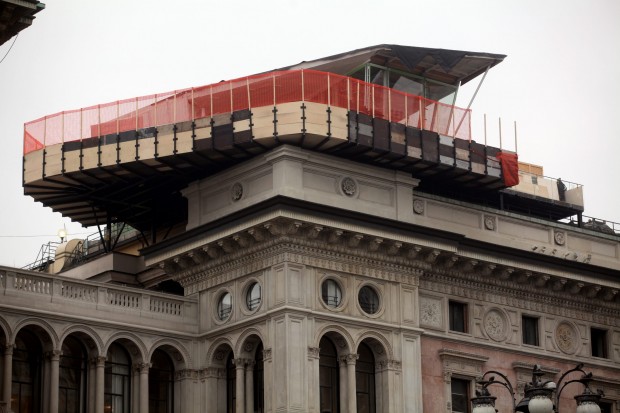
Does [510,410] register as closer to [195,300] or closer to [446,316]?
[446,316]

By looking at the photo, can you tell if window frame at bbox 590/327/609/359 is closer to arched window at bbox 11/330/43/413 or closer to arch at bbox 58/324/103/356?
arch at bbox 58/324/103/356

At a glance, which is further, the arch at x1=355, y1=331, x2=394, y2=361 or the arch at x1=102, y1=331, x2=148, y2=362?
the arch at x1=355, y1=331, x2=394, y2=361

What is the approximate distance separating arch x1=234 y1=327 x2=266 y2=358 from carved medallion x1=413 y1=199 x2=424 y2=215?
8.26 metres

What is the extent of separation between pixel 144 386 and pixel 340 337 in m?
7.48

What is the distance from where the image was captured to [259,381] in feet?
196

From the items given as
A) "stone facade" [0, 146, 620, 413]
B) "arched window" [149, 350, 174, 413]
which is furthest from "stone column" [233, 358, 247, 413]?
"arched window" [149, 350, 174, 413]

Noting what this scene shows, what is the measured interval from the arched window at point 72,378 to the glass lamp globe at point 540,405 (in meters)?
23.0

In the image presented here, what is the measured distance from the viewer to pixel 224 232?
59.4 metres

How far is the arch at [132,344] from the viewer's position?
5932 centimetres

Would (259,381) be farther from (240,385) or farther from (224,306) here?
(224,306)

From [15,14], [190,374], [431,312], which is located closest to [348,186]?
[431,312]

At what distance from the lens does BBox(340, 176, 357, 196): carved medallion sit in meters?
60.5

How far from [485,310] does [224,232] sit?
11734 mm

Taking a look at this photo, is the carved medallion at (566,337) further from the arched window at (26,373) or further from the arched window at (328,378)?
the arched window at (26,373)
